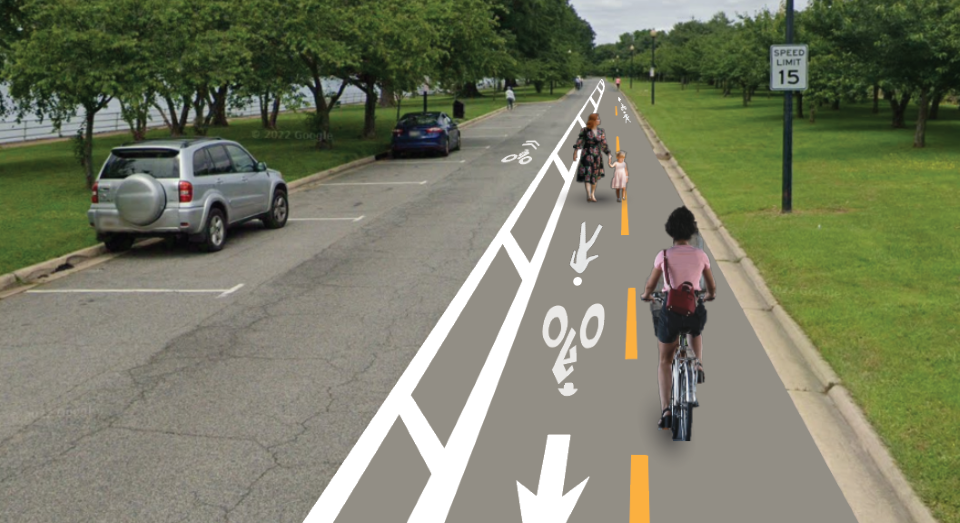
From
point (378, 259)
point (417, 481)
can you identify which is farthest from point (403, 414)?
point (378, 259)

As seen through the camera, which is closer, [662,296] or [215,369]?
[662,296]

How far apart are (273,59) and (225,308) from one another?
2060 centimetres

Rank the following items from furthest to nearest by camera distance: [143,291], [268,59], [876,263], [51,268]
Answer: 1. [268,59]
2. [51,268]
3. [143,291]
4. [876,263]

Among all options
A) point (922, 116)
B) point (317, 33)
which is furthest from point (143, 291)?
point (922, 116)

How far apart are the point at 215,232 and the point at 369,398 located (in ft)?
26.6

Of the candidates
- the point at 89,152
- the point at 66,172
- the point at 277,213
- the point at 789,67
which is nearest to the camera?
the point at 789,67

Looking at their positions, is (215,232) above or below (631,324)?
above

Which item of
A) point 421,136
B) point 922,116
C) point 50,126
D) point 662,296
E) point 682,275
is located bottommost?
point 662,296

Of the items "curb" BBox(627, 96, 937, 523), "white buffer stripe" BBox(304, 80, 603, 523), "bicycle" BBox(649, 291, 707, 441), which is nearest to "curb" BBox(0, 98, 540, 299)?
"white buffer stripe" BBox(304, 80, 603, 523)

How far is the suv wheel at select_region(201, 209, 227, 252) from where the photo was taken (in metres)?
14.4

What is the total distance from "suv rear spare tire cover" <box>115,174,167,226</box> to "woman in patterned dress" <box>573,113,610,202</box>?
8148mm

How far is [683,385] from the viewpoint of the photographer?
6.27 meters

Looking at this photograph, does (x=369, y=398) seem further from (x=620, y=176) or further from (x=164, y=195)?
(x=620, y=176)

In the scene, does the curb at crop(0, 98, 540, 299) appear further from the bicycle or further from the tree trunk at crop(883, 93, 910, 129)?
the tree trunk at crop(883, 93, 910, 129)
